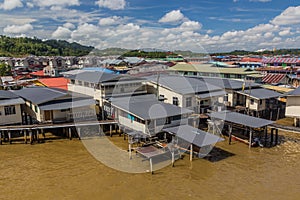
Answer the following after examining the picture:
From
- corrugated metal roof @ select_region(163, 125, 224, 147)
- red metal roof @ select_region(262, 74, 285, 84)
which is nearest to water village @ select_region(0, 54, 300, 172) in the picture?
corrugated metal roof @ select_region(163, 125, 224, 147)

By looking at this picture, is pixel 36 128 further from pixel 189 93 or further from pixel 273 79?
pixel 273 79

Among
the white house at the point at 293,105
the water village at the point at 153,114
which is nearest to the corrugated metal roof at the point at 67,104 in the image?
the water village at the point at 153,114

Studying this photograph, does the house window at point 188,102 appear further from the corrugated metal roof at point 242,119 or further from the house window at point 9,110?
the house window at point 9,110

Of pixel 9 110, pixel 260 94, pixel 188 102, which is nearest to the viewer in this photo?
pixel 9 110

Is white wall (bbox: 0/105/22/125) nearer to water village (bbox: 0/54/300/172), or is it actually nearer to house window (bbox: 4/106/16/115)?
water village (bbox: 0/54/300/172)

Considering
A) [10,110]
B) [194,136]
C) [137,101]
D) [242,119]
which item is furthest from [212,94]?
[10,110]

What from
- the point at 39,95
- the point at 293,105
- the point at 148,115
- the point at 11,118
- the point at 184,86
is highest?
the point at 184,86

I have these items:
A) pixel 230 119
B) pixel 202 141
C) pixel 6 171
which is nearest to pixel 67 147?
pixel 6 171
